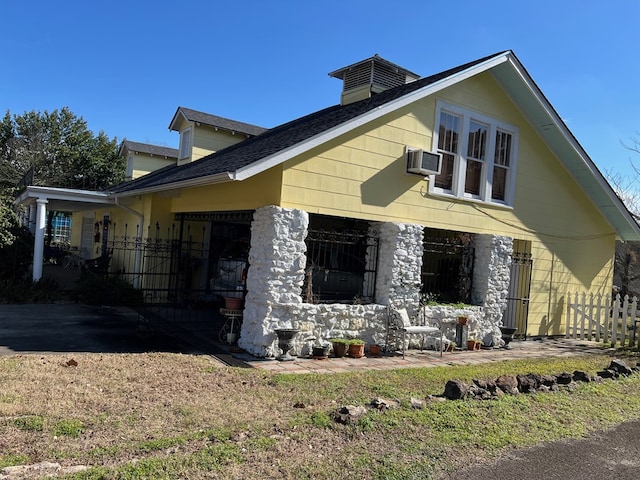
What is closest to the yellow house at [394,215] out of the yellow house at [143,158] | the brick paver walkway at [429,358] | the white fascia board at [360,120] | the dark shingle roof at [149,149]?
the white fascia board at [360,120]

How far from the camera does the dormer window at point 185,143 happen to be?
17.1 metres

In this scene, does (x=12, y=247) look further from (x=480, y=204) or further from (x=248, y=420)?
(x=480, y=204)

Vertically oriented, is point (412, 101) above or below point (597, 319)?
above

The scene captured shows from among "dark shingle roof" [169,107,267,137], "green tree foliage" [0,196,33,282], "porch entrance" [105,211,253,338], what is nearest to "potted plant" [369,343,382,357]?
"porch entrance" [105,211,253,338]

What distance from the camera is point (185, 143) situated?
1750 cm

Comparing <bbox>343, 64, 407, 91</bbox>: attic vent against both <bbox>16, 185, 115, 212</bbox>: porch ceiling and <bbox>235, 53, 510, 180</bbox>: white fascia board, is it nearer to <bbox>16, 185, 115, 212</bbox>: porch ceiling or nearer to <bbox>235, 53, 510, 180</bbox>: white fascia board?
<bbox>235, 53, 510, 180</bbox>: white fascia board

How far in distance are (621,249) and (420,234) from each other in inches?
674

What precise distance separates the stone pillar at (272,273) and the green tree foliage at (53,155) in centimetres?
2761

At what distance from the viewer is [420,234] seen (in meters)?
9.97

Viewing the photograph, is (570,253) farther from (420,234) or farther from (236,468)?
(236,468)

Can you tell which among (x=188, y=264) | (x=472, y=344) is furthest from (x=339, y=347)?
(x=188, y=264)

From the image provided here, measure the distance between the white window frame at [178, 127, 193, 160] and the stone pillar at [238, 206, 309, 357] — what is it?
9.48 meters

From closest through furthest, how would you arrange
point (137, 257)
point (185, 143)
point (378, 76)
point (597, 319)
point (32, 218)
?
point (378, 76) < point (597, 319) < point (137, 257) < point (185, 143) < point (32, 218)

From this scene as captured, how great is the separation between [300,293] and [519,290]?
22.9 ft
